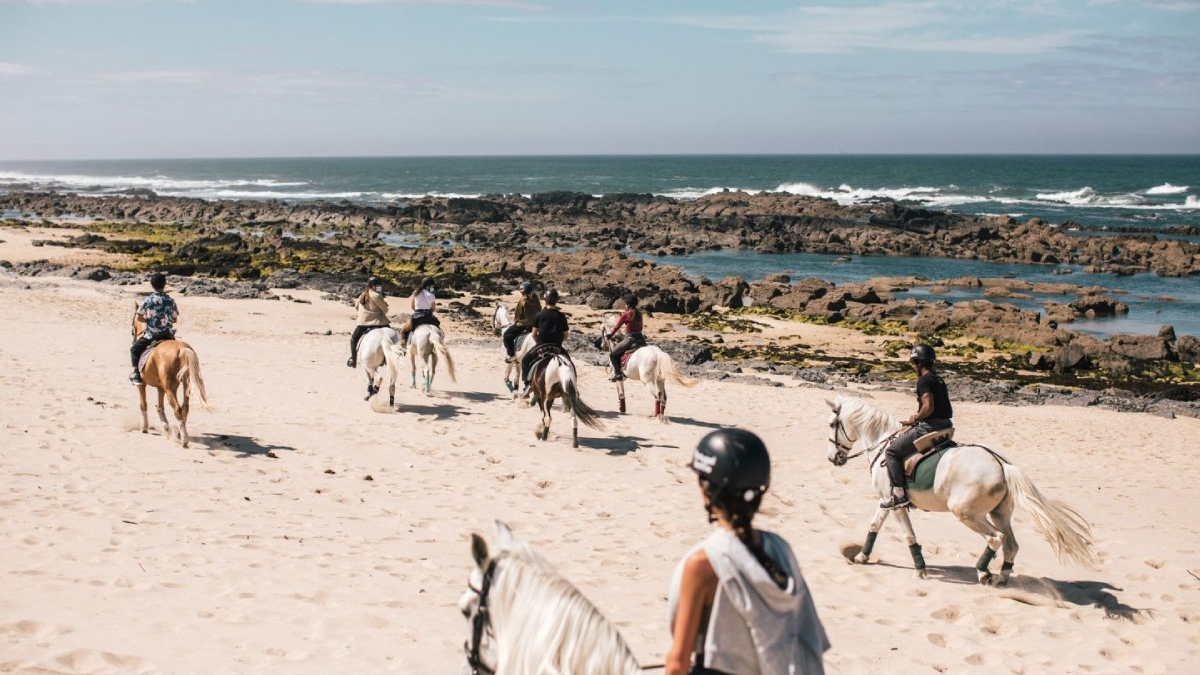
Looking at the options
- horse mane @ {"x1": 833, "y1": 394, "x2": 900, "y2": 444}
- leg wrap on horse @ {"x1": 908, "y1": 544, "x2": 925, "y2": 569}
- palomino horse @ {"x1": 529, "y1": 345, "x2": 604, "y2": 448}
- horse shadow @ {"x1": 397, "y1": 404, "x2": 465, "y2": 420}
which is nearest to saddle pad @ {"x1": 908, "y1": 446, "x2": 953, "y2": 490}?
leg wrap on horse @ {"x1": 908, "y1": 544, "x2": 925, "y2": 569}

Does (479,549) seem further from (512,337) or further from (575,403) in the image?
(512,337)

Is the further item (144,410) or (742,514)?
(144,410)

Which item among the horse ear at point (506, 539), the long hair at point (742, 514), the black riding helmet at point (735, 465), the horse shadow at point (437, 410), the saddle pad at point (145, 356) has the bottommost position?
the horse shadow at point (437, 410)

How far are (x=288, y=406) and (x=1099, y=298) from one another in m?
33.4

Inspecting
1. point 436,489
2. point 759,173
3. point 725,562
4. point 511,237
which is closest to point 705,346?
point 436,489

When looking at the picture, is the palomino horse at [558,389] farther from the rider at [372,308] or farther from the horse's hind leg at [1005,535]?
the horse's hind leg at [1005,535]

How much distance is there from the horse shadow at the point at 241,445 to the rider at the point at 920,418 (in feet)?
26.2

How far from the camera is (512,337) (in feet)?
58.1

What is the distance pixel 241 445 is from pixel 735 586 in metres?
11.0

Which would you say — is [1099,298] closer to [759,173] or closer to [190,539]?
[190,539]

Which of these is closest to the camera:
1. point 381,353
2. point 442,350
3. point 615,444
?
point 615,444

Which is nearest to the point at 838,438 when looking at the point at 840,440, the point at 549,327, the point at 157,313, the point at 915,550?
the point at 840,440

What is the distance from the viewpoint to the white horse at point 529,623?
3.47 meters

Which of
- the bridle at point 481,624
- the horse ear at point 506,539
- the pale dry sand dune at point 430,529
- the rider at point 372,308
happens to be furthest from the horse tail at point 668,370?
the bridle at point 481,624
